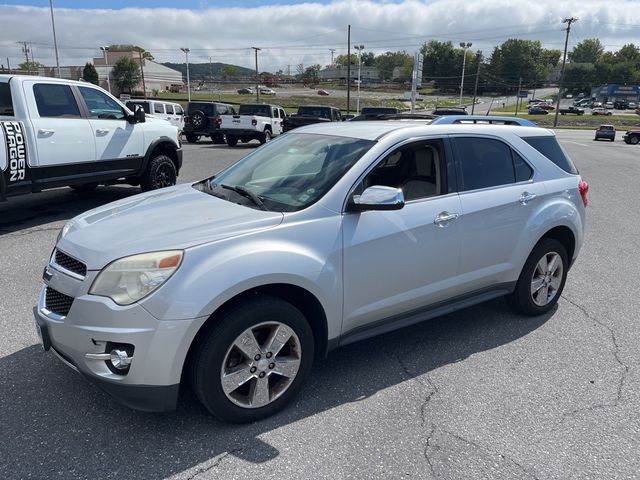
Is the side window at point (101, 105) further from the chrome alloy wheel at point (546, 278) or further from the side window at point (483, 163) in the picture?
the chrome alloy wheel at point (546, 278)

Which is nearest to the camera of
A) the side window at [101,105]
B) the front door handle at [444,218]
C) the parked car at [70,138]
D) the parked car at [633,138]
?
the front door handle at [444,218]

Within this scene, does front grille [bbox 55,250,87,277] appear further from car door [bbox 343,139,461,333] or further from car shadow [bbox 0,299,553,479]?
car door [bbox 343,139,461,333]

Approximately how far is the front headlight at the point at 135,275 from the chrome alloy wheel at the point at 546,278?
10.2 ft

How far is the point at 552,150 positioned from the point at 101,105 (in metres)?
6.71

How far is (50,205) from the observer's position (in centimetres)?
872

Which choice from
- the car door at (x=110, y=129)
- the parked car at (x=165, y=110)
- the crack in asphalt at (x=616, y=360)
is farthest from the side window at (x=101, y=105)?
the parked car at (x=165, y=110)

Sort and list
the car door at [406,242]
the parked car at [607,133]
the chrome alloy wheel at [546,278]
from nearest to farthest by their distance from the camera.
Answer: the car door at [406,242] < the chrome alloy wheel at [546,278] < the parked car at [607,133]

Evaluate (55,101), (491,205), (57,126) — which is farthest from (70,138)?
(491,205)

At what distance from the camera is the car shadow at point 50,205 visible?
7.60 meters

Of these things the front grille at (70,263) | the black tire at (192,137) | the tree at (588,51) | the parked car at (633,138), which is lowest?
the parked car at (633,138)

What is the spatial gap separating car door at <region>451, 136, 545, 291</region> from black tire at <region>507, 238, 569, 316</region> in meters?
0.18

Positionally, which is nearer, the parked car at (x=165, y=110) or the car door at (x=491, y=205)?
the car door at (x=491, y=205)

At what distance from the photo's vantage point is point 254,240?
2.81m

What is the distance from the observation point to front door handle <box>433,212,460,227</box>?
3.53m
